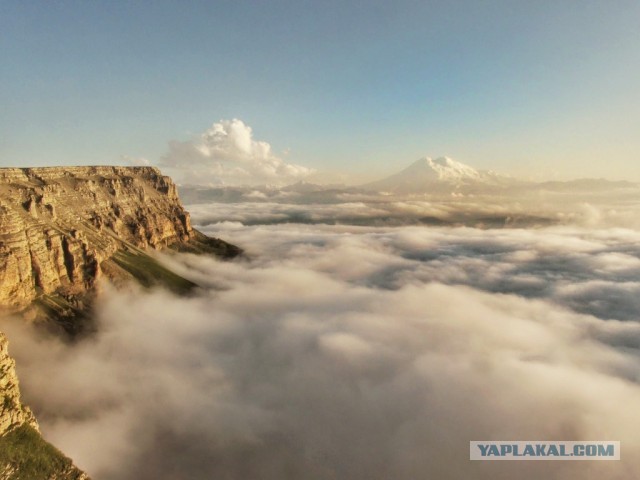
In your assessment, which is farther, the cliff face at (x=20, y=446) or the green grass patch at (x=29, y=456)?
the cliff face at (x=20, y=446)

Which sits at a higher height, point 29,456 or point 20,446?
point 20,446

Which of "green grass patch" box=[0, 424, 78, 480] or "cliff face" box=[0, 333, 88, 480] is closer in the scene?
"green grass patch" box=[0, 424, 78, 480]

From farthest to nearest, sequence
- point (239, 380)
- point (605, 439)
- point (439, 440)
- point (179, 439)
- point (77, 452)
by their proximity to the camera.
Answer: point (239, 380)
point (605, 439)
point (439, 440)
point (179, 439)
point (77, 452)

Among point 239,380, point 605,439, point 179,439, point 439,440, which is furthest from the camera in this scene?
point 239,380

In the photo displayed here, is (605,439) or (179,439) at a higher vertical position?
(179,439)

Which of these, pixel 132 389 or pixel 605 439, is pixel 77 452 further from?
pixel 605 439

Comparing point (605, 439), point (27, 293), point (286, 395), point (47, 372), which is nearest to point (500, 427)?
point (605, 439)

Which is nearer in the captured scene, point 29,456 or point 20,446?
point 29,456

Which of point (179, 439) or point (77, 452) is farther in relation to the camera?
point (179, 439)
